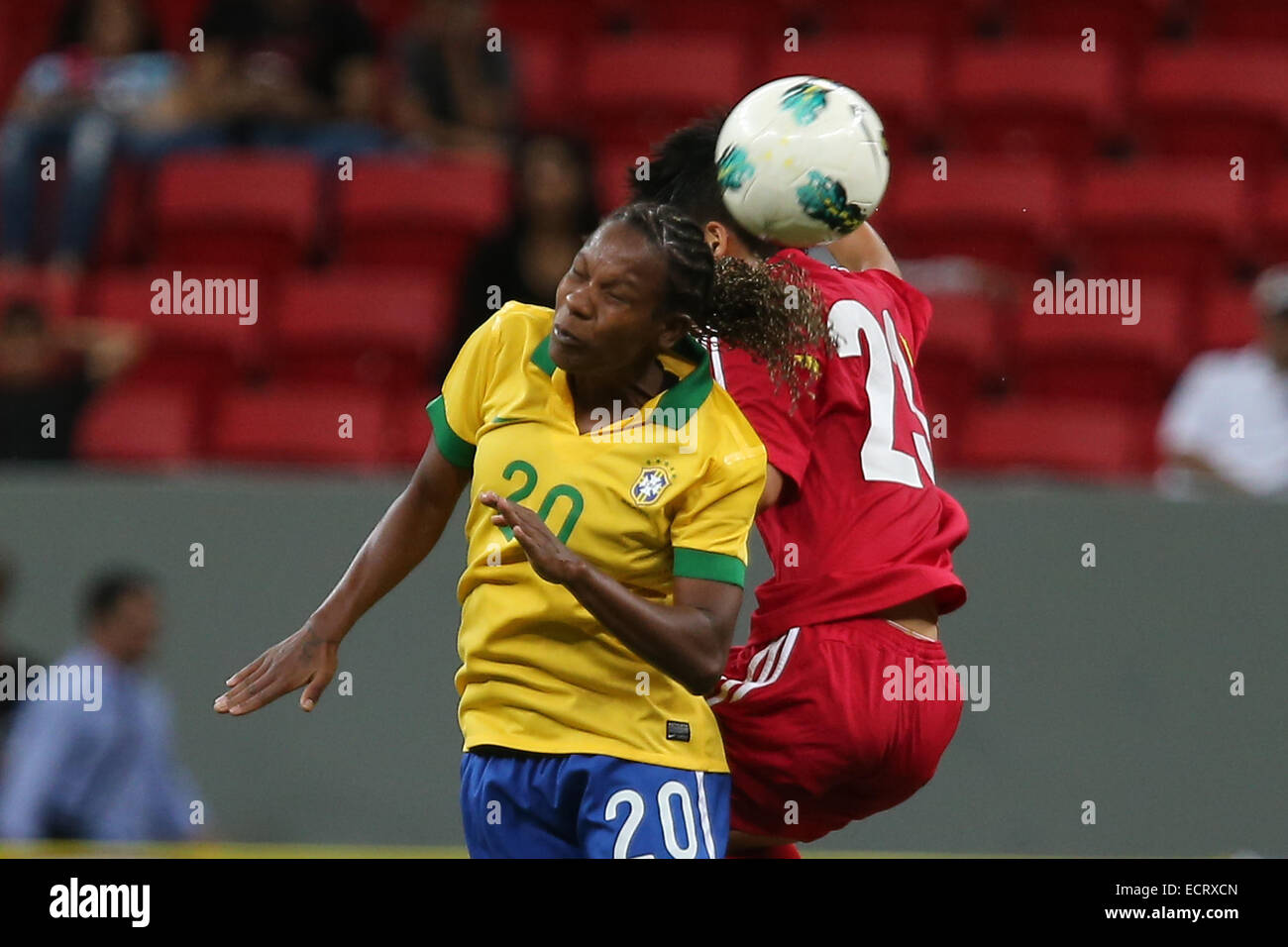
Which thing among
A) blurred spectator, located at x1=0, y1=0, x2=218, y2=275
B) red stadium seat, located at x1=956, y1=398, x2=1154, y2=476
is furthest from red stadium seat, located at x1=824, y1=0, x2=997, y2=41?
blurred spectator, located at x1=0, y1=0, x2=218, y2=275

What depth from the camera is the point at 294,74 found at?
31.3ft

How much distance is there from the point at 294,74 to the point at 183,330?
1537mm

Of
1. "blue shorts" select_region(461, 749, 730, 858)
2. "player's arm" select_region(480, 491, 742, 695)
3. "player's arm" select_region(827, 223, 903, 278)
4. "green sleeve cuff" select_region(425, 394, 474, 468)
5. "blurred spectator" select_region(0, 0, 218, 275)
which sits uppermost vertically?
"blurred spectator" select_region(0, 0, 218, 275)

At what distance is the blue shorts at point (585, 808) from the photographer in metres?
3.71

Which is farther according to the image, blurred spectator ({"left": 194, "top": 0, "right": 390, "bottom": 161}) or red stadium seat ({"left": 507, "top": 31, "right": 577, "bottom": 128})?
red stadium seat ({"left": 507, "top": 31, "right": 577, "bottom": 128})

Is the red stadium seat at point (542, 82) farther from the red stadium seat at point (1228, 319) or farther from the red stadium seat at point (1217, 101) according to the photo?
the red stadium seat at point (1228, 319)

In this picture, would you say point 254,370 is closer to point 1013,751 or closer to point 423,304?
point 423,304

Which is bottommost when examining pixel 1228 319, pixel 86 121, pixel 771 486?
pixel 771 486

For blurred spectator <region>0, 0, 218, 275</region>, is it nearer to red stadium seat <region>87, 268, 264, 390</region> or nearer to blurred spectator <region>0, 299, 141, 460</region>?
red stadium seat <region>87, 268, 264, 390</region>

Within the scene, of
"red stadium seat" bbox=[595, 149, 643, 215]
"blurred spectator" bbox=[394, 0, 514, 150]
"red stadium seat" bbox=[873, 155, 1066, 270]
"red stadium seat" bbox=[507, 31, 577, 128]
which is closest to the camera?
"red stadium seat" bbox=[595, 149, 643, 215]

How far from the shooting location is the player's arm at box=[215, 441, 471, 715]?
391 cm

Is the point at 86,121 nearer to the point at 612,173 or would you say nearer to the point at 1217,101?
the point at 612,173

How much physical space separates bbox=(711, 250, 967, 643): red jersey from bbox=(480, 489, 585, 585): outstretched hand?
0.65 m

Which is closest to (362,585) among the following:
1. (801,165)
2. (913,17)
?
(801,165)
